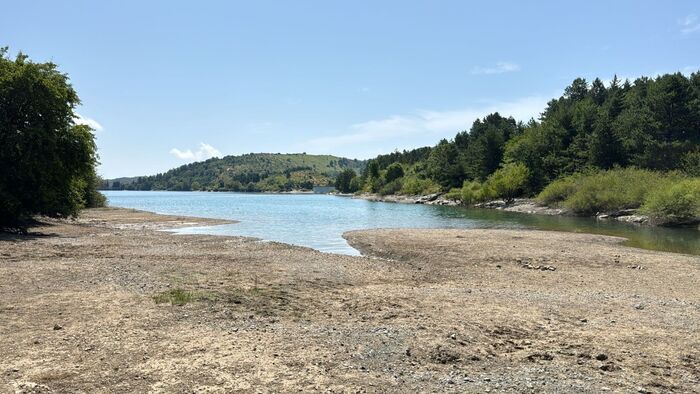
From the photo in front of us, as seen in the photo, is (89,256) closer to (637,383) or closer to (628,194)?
(637,383)

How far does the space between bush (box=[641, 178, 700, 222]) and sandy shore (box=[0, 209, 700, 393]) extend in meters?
34.8

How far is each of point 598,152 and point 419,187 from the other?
67573 millimetres

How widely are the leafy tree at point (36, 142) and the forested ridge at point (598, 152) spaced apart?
195 ft

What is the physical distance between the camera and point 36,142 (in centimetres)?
3344

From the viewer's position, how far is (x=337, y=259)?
87.6 feet

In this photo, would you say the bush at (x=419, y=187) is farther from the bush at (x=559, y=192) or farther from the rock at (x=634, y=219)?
the rock at (x=634, y=219)

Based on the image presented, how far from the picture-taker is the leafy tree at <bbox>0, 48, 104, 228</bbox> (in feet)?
109

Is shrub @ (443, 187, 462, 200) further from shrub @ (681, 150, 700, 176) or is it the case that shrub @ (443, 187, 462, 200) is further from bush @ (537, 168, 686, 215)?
shrub @ (681, 150, 700, 176)

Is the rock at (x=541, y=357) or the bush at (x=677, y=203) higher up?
the bush at (x=677, y=203)

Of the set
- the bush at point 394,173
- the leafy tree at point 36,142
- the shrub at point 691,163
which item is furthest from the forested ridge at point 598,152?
the leafy tree at point 36,142

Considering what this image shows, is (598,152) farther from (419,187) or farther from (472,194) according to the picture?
(419,187)

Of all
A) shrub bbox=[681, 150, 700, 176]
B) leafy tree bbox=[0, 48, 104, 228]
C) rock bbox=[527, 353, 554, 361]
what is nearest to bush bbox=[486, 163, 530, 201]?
shrub bbox=[681, 150, 700, 176]

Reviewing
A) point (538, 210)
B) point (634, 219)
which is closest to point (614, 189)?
point (634, 219)

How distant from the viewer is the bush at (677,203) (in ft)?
173
